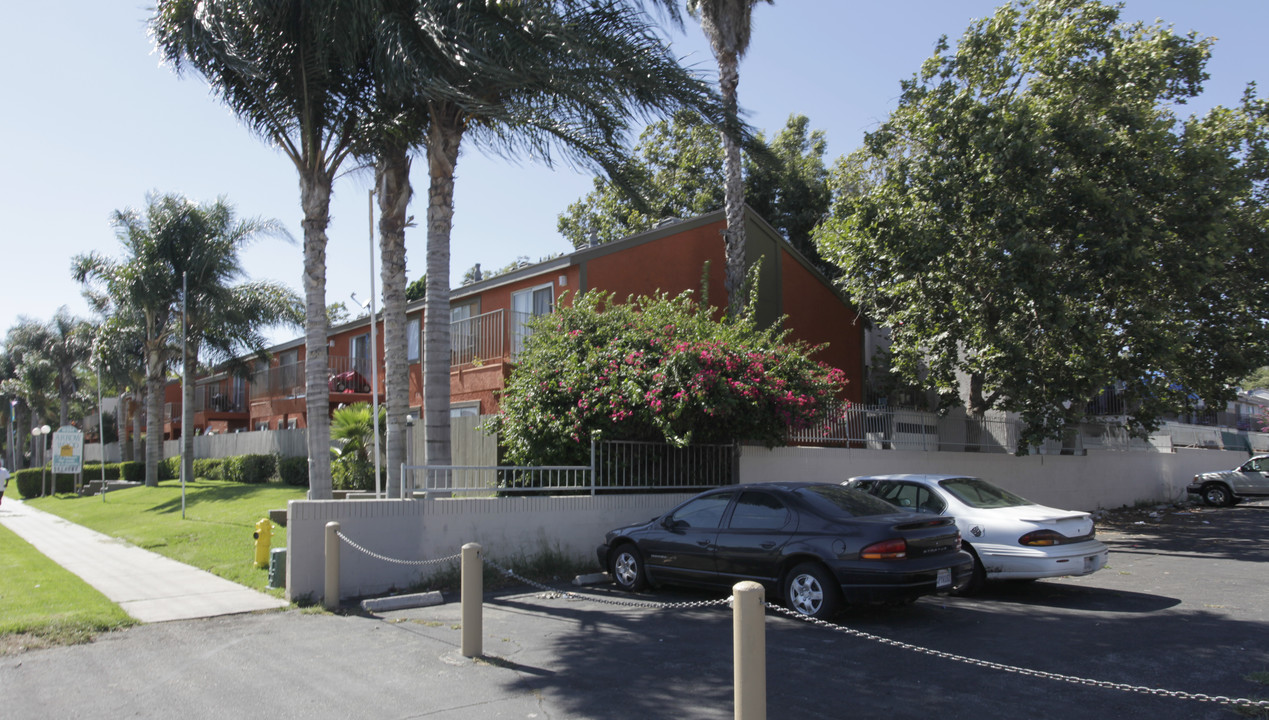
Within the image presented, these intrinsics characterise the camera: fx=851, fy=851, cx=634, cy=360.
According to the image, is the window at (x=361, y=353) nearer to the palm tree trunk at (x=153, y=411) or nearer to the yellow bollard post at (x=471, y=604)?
the palm tree trunk at (x=153, y=411)

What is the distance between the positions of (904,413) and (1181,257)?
6100mm

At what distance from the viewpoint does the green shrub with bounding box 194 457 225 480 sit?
1180 inches

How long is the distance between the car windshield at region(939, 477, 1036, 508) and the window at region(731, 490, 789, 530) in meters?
2.78

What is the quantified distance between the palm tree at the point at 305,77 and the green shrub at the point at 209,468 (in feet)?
60.9

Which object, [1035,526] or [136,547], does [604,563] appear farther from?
[136,547]

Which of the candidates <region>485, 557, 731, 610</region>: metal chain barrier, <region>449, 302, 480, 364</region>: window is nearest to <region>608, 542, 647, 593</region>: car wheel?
<region>485, 557, 731, 610</region>: metal chain barrier

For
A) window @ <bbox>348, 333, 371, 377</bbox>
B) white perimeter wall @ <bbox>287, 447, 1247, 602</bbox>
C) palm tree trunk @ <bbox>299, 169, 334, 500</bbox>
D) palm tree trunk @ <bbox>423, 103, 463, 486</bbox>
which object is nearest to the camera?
white perimeter wall @ <bbox>287, 447, 1247, 602</bbox>

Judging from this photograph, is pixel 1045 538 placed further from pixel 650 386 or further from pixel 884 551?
pixel 650 386

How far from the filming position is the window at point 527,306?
18.4 meters

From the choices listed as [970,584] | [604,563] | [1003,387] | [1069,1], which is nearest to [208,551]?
[604,563]

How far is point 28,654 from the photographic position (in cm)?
743

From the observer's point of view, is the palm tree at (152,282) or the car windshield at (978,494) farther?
the palm tree at (152,282)

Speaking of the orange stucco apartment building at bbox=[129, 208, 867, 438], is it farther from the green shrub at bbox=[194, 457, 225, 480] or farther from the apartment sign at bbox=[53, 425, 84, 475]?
the apartment sign at bbox=[53, 425, 84, 475]

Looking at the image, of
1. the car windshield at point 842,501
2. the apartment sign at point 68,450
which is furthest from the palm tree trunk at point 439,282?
the apartment sign at point 68,450
